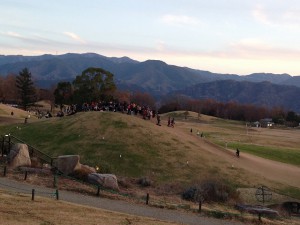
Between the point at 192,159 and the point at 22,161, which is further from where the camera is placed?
the point at 192,159

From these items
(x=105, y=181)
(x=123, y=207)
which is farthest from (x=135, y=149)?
(x=123, y=207)

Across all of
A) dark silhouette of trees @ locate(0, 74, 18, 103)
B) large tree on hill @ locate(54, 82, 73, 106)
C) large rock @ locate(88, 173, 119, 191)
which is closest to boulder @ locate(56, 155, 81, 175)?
large rock @ locate(88, 173, 119, 191)

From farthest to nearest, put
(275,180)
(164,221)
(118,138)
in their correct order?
(118,138)
(275,180)
(164,221)

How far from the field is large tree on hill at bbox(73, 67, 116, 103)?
30.0 metres

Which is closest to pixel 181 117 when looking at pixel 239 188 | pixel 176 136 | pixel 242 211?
pixel 176 136

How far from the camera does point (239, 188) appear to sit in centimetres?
3078

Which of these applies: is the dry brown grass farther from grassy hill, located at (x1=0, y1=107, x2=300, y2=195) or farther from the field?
grassy hill, located at (x1=0, y1=107, x2=300, y2=195)

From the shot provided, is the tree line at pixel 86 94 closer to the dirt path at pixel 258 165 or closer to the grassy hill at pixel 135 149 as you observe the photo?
the grassy hill at pixel 135 149

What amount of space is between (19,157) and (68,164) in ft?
10.4

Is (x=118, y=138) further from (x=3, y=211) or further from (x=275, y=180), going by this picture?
(x=3, y=211)

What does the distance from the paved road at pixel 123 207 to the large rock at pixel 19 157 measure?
445 cm

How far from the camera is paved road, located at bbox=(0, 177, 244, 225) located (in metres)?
19.2

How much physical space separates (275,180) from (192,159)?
715cm

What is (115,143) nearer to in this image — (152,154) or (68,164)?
(152,154)
